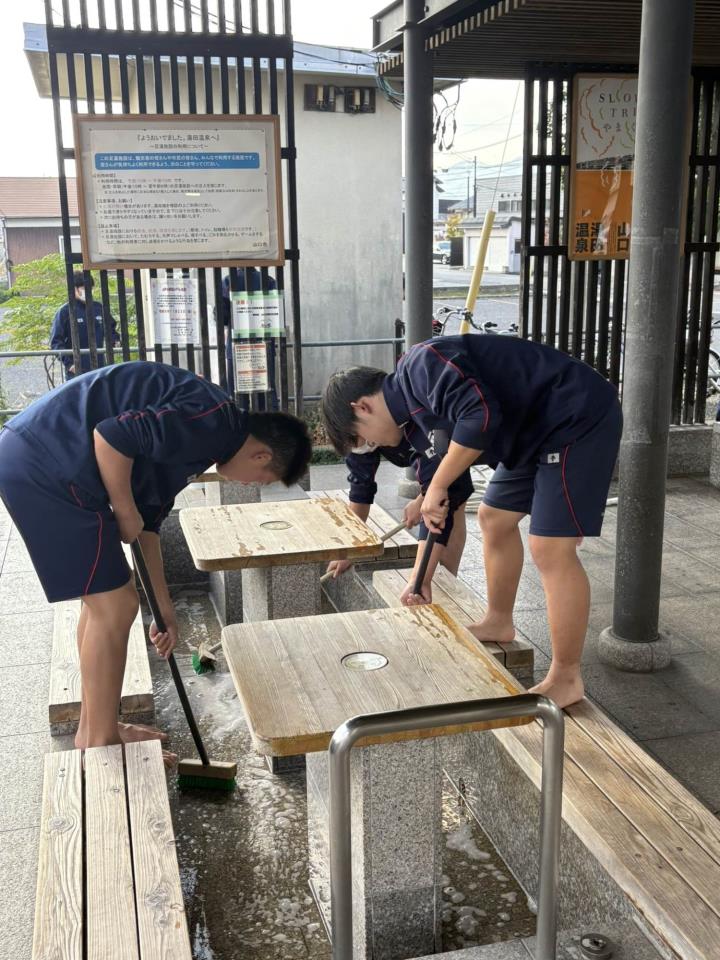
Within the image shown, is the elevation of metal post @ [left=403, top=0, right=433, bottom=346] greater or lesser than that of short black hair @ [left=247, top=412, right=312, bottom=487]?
greater

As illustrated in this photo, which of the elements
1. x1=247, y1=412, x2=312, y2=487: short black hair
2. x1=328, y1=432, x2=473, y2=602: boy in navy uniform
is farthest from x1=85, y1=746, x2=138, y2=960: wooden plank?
x1=328, y1=432, x2=473, y2=602: boy in navy uniform

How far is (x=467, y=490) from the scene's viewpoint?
182 inches

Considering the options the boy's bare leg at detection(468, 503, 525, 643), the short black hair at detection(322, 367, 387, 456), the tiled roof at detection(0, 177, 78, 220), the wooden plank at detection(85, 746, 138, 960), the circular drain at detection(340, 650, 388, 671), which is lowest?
the wooden plank at detection(85, 746, 138, 960)

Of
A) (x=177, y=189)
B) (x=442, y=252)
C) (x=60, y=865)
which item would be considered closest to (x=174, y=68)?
(x=177, y=189)

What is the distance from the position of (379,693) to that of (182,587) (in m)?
3.99

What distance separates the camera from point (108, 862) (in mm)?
2639

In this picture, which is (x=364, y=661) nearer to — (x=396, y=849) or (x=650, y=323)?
(x=396, y=849)

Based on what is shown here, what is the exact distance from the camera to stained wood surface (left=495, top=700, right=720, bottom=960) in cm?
235

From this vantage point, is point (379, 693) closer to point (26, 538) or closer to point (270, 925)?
point (270, 925)

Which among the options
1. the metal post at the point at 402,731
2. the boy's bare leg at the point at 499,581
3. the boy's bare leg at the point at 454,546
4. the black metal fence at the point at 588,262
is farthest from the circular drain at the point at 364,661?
the black metal fence at the point at 588,262

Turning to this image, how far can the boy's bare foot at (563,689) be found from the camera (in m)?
3.43

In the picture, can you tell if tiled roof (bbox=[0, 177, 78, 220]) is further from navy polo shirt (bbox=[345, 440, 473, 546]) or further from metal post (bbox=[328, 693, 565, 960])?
metal post (bbox=[328, 693, 565, 960])

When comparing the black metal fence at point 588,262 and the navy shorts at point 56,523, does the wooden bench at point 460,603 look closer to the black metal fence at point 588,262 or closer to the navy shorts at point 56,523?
the navy shorts at point 56,523

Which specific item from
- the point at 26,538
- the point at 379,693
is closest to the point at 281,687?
the point at 379,693
